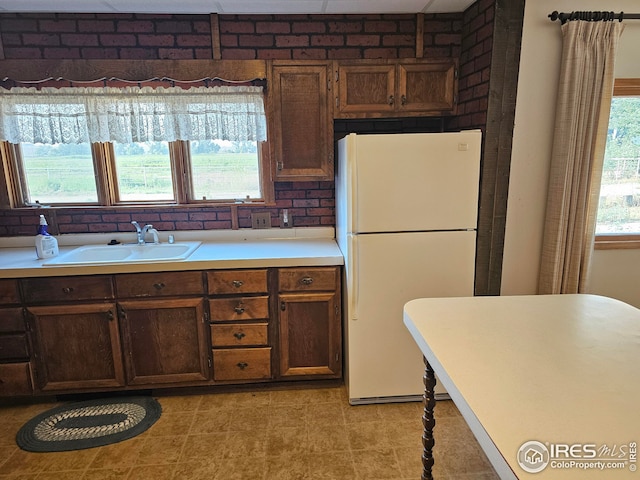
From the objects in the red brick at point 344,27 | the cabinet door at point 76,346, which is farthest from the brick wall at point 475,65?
the cabinet door at point 76,346

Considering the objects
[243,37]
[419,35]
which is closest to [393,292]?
[419,35]

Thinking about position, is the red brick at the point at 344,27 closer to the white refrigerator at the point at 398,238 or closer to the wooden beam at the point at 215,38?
the wooden beam at the point at 215,38

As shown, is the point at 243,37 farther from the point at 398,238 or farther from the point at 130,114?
the point at 398,238

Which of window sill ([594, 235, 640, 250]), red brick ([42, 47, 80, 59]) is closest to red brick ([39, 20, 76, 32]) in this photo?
red brick ([42, 47, 80, 59])

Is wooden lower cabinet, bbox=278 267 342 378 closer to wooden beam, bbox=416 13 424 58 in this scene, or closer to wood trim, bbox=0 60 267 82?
wood trim, bbox=0 60 267 82

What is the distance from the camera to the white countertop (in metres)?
2.27

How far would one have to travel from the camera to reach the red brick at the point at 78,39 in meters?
2.48

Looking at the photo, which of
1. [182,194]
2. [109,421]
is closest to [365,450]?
[109,421]

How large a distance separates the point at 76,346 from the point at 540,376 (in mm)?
2421

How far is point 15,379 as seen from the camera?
2.37m

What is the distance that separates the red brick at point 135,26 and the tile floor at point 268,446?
231cm

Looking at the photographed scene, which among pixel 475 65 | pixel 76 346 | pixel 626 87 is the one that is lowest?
pixel 76 346

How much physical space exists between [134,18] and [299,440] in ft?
8.74

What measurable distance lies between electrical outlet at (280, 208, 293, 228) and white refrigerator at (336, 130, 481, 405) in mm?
586
